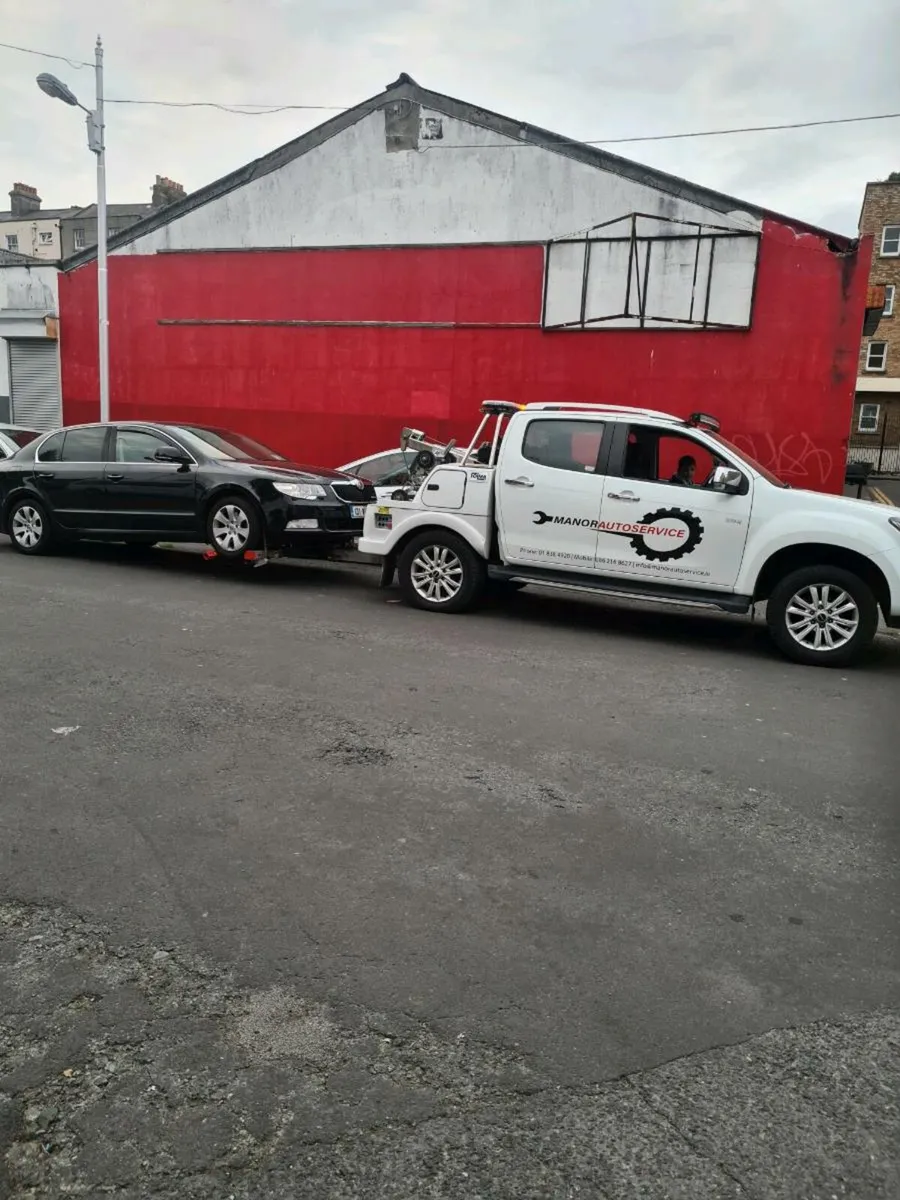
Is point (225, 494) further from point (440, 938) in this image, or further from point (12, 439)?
point (440, 938)

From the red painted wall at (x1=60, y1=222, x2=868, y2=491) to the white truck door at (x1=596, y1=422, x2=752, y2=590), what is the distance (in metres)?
6.19

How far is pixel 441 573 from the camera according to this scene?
332 inches

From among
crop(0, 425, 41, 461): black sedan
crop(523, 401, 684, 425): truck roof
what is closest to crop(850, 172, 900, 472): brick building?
crop(523, 401, 684, 425): truck roof

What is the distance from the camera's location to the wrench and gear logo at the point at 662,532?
7438 mm

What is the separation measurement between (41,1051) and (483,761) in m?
2.61

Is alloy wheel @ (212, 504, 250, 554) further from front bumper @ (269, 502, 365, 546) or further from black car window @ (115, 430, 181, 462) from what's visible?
black car window @ (115, 430, 181, 462)

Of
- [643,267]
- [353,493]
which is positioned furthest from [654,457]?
[643,267]

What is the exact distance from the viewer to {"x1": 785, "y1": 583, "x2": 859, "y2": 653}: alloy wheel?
6.95 meters

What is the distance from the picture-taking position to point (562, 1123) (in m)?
2.29

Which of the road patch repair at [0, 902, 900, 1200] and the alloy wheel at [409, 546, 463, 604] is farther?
the alloy wheel at [409, 546, 463, 604]

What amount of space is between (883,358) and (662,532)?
124 feet

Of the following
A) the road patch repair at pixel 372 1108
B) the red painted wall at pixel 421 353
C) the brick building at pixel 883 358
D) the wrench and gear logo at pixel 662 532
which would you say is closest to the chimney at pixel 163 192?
the red painted wall at pixel 421 353

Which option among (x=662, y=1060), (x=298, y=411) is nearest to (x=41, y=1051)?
(x=662, y=1060)

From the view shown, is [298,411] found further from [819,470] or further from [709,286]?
[819,470]
